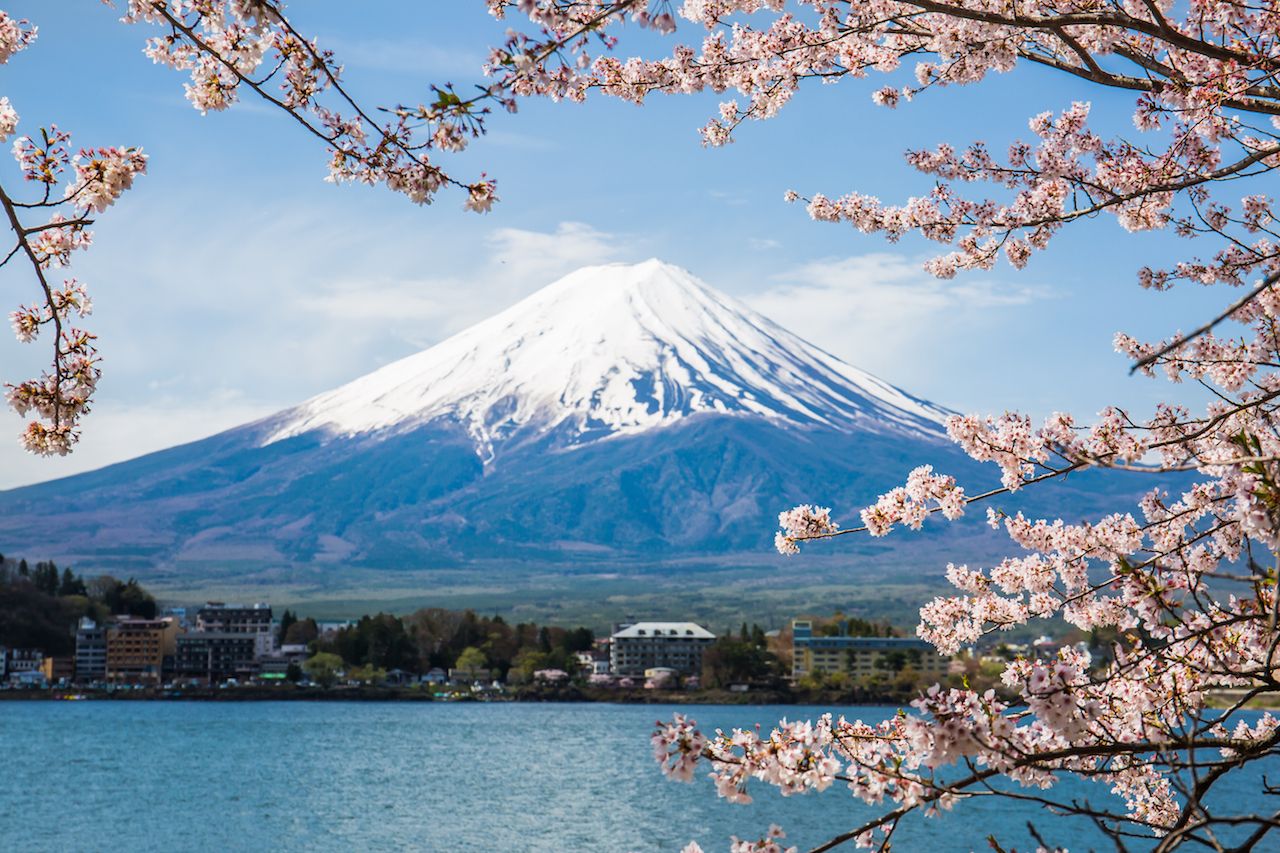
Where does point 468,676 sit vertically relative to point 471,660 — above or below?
below

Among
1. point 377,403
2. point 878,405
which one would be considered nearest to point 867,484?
point 878,405

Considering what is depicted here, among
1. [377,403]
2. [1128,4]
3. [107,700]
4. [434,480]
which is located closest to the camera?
[1128,4]

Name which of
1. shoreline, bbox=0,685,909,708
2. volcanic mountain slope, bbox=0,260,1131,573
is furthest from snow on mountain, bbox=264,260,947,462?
shoreline, bbox=0,685,909,708

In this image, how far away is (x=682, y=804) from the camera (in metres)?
36.1

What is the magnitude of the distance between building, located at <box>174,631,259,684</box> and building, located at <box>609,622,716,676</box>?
86.4 feet

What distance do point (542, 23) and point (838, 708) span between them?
76.6 meters

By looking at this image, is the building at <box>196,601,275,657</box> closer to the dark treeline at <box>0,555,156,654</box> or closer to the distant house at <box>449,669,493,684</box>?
the dark treeline at <box>0,555,156,654</box>

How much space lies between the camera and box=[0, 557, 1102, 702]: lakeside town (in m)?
86.1

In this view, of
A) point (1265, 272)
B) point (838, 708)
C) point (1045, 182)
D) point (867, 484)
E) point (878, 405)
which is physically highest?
point (878, 405)

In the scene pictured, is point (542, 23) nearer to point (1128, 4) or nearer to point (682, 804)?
point (1128, 4)

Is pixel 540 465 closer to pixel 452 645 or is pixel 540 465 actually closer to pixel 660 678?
pixel 452 645

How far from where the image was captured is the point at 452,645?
94875 millimetres

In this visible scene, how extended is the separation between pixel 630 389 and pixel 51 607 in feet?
336

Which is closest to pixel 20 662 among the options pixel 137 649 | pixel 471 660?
pixel 137 649
